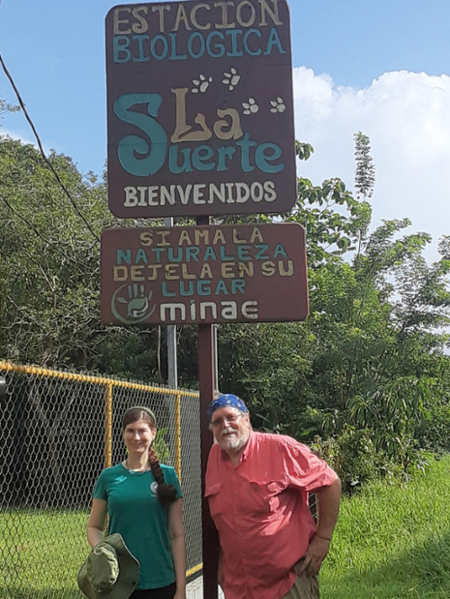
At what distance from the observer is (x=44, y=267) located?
1295 cm

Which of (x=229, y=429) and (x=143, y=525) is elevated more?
(x=229, y=429)

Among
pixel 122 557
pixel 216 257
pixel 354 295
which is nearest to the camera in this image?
pixel 122 557

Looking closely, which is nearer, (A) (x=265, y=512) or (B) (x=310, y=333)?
(A) (x=265, y=512)

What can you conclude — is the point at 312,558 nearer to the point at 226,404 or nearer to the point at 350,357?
the point at 226,404

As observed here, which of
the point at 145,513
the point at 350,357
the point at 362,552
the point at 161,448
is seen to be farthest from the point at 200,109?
the point at 350,357

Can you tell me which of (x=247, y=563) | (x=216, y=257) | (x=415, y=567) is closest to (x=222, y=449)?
(x=247, y=563)

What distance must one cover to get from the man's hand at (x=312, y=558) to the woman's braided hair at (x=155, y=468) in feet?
2.02

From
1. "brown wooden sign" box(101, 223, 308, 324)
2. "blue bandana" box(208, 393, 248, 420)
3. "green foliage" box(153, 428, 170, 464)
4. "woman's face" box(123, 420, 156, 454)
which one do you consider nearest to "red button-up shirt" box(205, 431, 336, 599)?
"blue bandana" box(208, 393, 248, 420)

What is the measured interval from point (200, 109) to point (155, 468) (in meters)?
2.06

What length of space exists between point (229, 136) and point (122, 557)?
2303 mm

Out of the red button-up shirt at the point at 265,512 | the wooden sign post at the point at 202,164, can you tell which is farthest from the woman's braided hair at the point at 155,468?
the wooden sign post at the point at 202,164

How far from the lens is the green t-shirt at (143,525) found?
9.53 ft

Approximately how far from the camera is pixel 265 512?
2.85 m

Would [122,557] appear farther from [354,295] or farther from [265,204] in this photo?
[354,295]
